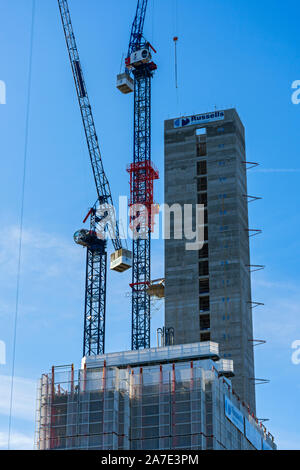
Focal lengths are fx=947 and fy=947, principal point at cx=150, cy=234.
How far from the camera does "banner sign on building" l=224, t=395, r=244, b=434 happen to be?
12481cm

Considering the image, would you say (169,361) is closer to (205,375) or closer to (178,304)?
(205,375)

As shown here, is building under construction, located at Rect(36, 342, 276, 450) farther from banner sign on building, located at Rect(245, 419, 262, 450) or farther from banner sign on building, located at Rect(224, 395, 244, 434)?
banner sign on building, located at Rect(245, 419, 262, 450)

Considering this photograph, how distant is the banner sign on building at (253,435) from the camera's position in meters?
136

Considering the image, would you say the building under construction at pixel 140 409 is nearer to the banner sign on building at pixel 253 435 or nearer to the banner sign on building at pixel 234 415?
the banner sign on building at pixel 234 415

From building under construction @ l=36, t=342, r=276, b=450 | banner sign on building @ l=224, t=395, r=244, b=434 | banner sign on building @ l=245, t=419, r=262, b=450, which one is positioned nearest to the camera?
building under construction @ l=36, t=342, r=276, b=450

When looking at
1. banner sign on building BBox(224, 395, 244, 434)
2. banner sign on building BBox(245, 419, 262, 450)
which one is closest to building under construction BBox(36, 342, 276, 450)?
banner sign on building BBox(224, 395, 244, 434)

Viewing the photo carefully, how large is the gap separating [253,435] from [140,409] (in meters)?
25.0

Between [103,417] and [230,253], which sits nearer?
[103,417]

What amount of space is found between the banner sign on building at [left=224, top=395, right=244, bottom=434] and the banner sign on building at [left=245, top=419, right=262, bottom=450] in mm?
3486

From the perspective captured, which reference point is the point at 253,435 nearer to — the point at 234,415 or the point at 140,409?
the point at 234,415

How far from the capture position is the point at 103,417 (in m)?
121

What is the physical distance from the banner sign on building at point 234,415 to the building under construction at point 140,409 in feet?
0.44

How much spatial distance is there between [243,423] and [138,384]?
1881cm
